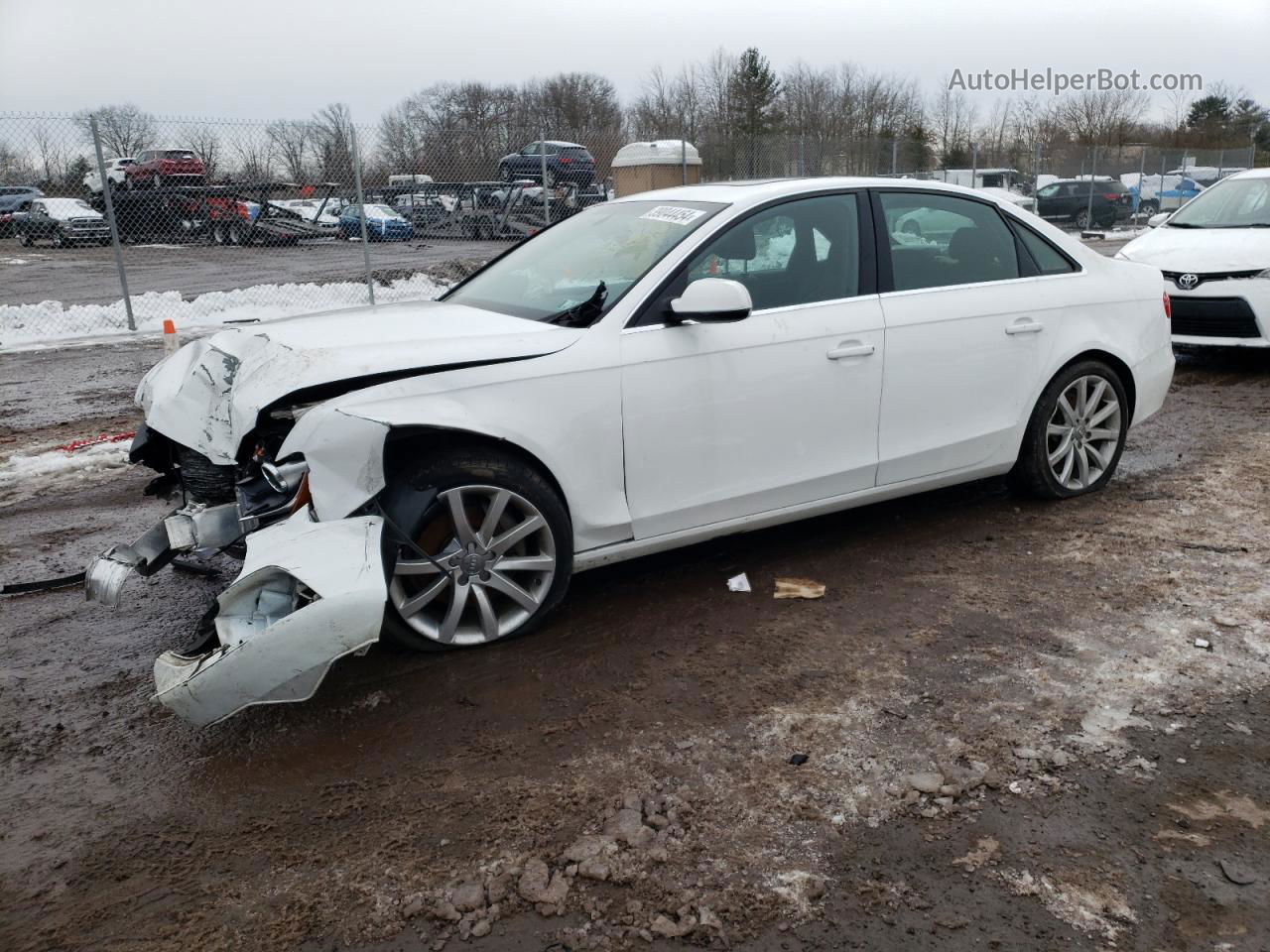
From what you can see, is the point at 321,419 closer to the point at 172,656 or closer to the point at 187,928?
the point at 172,656

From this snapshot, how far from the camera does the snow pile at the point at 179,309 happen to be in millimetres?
12617

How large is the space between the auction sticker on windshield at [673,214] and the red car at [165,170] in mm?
12690

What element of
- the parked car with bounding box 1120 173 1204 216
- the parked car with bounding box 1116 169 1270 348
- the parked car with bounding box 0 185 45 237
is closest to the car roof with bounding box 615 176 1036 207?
the parked car with bounding box 1116 169 1270 348

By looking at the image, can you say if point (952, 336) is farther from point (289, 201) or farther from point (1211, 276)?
point (289, 201)

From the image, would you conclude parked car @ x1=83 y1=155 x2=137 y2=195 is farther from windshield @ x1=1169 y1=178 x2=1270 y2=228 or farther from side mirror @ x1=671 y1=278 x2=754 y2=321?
windshield @ x1=1169 y1=178 x2=1270 y2=228

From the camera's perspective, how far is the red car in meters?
14.9

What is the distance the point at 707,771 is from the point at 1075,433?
3.20 m

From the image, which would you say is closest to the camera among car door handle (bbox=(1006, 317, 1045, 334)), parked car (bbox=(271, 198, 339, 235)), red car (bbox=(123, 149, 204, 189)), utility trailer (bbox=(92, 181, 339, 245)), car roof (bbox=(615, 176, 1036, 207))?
car roof (bbox=(615, 176, 1036, 207))

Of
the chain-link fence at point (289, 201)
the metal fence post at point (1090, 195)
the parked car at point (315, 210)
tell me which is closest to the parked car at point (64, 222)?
the chain-link fence at point (289, 201)

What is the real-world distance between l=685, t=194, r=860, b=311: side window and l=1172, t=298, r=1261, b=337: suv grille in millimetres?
5321

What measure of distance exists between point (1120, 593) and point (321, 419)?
10.6ft

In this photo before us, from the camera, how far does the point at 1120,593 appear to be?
4156 mm

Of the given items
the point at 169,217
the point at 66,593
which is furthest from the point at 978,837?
the point at 169,217

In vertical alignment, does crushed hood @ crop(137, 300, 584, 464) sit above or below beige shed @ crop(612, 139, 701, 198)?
below
